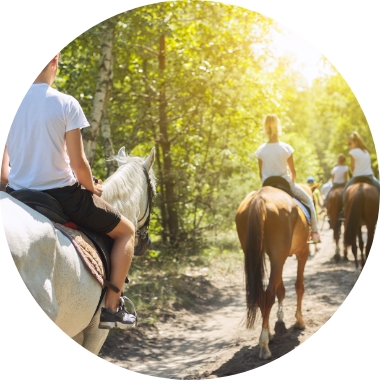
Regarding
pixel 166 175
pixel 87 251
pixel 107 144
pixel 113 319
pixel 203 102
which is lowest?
pixel 113 319

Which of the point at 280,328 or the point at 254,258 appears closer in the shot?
the point at 254,258

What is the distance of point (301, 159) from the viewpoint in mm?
7980

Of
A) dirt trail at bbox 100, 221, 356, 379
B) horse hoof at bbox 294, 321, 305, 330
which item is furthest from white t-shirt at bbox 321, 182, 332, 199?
horse hoof at bbox 294, 321, 305, 330

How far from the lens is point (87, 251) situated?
3201 mm

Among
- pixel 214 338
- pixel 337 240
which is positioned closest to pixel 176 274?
pixel 214 338

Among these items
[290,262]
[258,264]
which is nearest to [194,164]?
[290,262]

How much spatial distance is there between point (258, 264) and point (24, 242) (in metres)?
2.84

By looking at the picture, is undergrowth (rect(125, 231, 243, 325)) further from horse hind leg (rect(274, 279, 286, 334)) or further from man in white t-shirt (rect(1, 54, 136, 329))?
man in white t-shirt (rect(1, 54, 136, 329))

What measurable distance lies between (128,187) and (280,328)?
2998 mm

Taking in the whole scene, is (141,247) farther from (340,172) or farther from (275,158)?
(340,172)

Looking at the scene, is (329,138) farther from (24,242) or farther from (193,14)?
(24,242)

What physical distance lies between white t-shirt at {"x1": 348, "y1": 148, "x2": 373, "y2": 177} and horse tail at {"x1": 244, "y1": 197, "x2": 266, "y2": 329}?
339 centimetres

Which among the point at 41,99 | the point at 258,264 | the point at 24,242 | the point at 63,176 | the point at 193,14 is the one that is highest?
the point at 193,14

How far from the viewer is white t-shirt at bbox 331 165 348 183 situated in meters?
9.01
